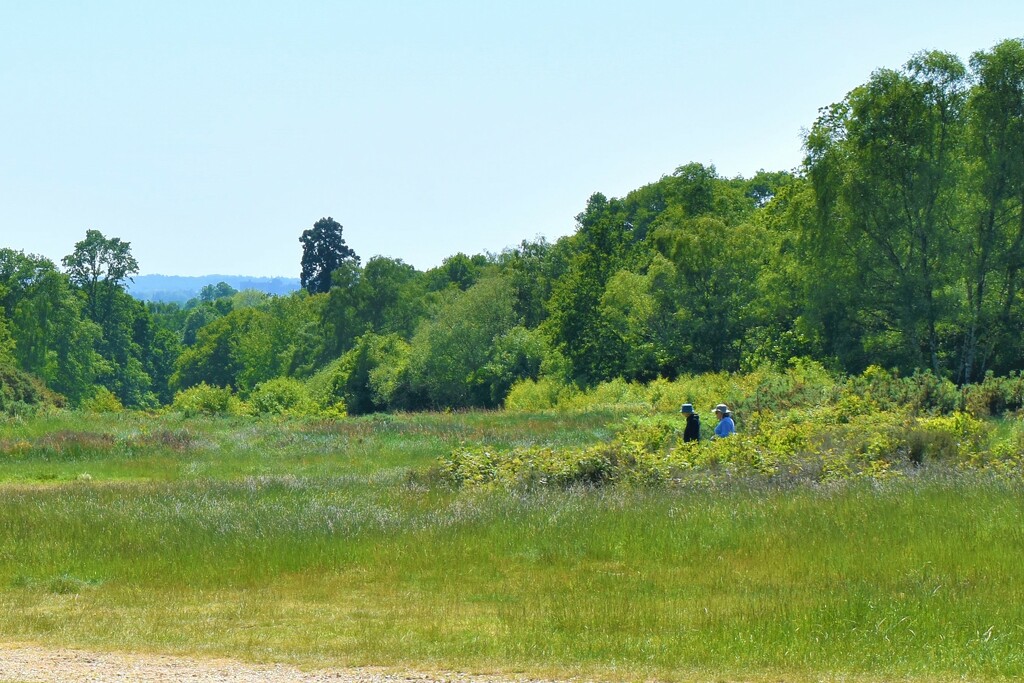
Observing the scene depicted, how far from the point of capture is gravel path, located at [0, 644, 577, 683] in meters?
8.50

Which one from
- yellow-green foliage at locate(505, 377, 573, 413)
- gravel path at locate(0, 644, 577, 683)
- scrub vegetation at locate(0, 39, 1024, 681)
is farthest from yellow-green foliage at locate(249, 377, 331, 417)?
gravel path at locate(0, 644, 577, 683)

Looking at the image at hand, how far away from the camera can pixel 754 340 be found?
59719 millimetres

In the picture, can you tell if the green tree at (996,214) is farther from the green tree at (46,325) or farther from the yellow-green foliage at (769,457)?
the green tree at (46,325)

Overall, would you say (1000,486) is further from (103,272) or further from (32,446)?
(103,272)

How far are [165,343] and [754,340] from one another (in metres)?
98.2

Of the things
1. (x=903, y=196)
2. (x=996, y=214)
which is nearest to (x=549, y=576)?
(x=903, y=196)

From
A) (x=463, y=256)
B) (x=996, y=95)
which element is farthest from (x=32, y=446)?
(x=463, y=256)

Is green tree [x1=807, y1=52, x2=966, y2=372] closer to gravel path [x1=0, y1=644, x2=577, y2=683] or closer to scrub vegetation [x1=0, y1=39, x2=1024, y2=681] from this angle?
scrub vegetation [x1=0, y1=39, x2=1024, y2=681]

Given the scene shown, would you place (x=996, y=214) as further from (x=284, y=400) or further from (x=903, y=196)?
(x=284, y=400)

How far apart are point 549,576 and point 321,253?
492ft

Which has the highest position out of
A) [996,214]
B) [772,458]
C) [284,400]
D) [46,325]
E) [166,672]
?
[996,214]

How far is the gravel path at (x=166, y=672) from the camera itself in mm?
8500

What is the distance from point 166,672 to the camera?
28.8ft

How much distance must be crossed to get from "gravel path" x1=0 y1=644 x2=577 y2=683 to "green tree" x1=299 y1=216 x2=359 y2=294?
149m
